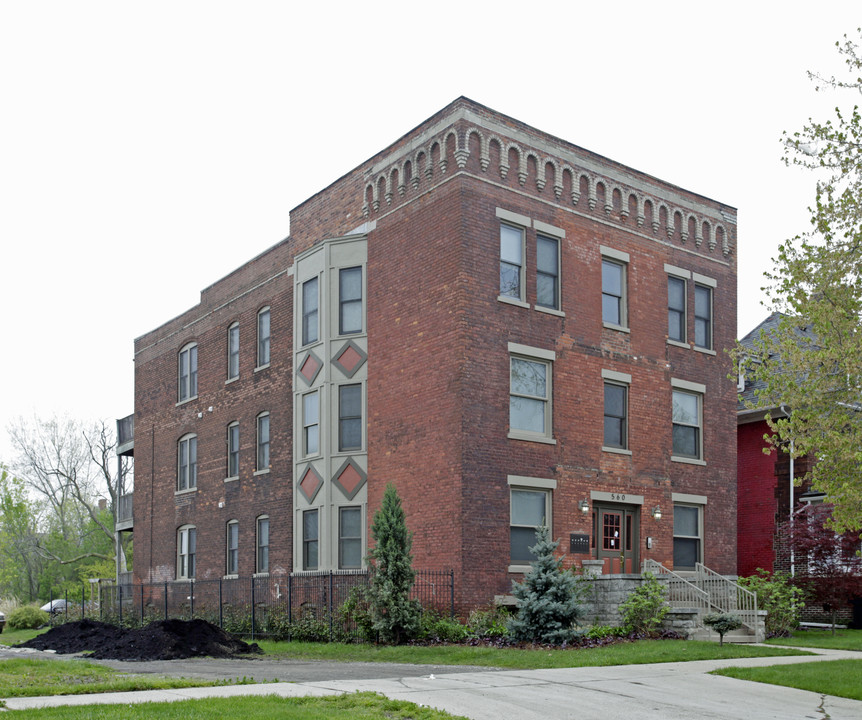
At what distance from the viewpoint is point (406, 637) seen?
21.8m

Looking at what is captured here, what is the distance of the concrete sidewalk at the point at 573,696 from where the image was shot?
12086 mm

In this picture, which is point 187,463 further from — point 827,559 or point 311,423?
point 827,559

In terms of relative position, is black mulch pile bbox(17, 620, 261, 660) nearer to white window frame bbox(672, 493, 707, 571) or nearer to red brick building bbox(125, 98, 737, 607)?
red brick building bbox(125, 98, 737, 607)

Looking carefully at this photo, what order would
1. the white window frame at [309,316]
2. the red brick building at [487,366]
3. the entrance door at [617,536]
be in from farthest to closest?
the white window frame at [309,316]
the entrance door at [617,536]
the red brick building at [487,366]

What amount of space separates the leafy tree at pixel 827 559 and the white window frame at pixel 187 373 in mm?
20036

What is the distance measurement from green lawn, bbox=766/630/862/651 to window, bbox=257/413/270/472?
593 inches

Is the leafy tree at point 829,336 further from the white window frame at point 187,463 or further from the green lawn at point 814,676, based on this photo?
the white window frame at point 187,463

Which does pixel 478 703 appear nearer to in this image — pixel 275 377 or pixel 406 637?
pixel 406 637

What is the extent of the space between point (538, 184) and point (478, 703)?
→ 51.0 feet

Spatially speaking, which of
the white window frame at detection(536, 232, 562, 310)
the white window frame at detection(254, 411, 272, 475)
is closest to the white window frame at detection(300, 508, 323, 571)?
the white window frame at detection(254, 411, 272, 475)

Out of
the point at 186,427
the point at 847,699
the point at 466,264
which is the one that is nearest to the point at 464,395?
the point at 466,264

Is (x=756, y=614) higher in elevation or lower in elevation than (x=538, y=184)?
lower

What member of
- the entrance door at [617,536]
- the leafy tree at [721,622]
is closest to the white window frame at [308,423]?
the entrance door at [617,536]

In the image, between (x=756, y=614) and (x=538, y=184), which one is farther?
(x=538, y=184)
